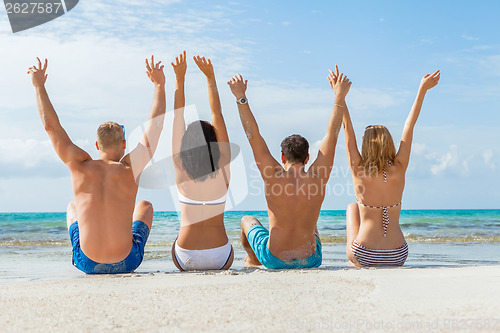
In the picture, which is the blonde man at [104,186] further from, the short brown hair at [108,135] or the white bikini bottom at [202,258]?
the white bikini bottom at [202,258]

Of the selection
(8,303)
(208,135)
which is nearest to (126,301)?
(8,303)

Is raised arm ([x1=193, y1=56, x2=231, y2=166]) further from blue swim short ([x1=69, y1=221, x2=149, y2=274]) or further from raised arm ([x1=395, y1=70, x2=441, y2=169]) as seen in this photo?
raised arm ([x1=395, y1=70, x2=441, y2=169])

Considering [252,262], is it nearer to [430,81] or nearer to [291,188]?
[291,188]

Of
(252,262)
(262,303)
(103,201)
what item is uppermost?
(103,201)

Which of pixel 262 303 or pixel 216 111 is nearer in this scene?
pixel 262 303

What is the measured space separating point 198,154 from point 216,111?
58 centimetres

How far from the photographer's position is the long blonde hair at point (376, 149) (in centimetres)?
531

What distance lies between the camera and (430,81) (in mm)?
5832

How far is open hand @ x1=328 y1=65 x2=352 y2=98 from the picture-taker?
5250 millimetres

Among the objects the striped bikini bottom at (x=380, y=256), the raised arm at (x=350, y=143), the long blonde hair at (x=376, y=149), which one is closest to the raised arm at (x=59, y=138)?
the raised arm at (x=350, y=143)

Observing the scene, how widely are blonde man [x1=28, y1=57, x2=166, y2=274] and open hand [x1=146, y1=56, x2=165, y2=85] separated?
1.21 ft

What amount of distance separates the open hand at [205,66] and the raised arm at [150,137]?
0.51 meters

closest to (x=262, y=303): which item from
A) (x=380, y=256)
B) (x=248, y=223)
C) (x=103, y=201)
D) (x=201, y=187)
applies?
(x=201, y=187)

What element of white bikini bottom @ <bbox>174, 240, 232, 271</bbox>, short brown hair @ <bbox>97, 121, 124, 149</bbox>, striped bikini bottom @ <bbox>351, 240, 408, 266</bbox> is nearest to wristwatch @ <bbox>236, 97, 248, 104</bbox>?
short brown hair @ <bbox>97, 121, 124, 149</bbox>
